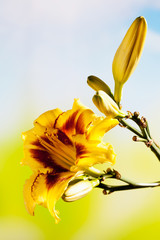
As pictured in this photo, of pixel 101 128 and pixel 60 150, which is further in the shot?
pixel 60 150

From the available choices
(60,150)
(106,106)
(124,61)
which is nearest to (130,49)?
(124,61)

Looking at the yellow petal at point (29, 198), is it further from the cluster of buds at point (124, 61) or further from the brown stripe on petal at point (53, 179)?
the cluster of buds at point (124, 61)

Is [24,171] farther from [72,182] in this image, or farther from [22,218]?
[72,182]

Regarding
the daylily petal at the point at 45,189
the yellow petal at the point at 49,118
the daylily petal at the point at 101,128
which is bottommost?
the daylily petal at the point at 45,189

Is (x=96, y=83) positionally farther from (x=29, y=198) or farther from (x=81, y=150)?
(x=29, y=198)

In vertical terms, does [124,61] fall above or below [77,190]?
above

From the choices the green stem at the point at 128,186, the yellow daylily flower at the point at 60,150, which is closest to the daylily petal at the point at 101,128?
the yellow daylily flower at the point at 60,150
